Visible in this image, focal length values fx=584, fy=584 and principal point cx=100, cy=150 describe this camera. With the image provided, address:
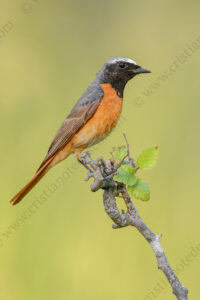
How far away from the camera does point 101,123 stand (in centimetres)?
418

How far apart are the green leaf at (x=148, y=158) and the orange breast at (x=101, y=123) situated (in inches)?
82.0

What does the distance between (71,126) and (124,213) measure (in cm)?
214

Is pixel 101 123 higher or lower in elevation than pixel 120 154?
lower

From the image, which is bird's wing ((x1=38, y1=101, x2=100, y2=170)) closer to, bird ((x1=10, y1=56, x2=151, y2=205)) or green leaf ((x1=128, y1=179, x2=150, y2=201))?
bird ((x1=10, y1=56, x2=151, y2=205))

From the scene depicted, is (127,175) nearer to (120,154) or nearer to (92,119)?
(120,154)

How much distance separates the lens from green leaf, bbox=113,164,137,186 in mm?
2088

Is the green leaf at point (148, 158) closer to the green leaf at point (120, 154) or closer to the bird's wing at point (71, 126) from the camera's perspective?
the green leaf at point (120, 154)

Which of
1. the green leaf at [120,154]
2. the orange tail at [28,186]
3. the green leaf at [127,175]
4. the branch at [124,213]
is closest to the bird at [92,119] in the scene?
the orange tail at [28,186]

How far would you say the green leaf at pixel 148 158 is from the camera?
80.7 inches

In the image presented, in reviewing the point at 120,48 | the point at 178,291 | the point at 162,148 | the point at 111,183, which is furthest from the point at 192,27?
the point at 178,291

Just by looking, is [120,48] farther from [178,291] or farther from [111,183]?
[178,291]

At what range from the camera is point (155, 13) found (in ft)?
20.7

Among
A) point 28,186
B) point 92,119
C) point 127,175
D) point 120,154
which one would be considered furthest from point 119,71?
point 127,175

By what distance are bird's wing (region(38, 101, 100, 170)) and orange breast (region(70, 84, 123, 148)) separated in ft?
0.12
